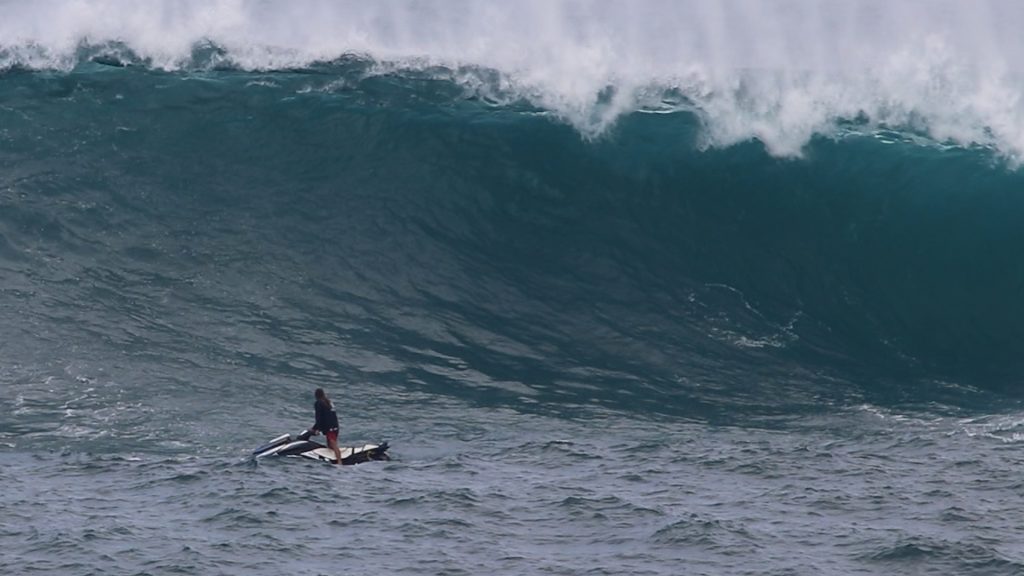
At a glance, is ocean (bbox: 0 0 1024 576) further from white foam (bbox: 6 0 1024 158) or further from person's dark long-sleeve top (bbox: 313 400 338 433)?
person's dark long-sleeve top (bbox: 313 400 338 433)

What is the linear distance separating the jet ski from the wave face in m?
2.85

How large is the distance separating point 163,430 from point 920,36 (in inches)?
750

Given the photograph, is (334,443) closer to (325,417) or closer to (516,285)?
(325,417)

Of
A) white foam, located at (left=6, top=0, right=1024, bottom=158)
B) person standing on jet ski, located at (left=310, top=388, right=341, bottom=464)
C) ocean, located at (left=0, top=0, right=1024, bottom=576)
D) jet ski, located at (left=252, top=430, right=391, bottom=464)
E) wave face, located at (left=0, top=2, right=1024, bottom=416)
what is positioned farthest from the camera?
white foam, located at (left=6, top=0, right=1024, bottom=158)


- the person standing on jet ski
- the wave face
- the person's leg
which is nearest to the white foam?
the wave face

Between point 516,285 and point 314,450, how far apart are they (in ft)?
22.0

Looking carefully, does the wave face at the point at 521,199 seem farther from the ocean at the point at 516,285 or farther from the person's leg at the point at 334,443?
the person's leg at the point at 334,443

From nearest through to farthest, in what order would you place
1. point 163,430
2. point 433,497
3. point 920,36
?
point 433,497 → point 163,430 → point 920,36

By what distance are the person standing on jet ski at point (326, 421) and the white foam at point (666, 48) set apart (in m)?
11.3

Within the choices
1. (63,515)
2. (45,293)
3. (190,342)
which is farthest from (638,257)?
(63,515)

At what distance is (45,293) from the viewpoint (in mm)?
30469

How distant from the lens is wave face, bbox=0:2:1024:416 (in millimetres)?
29406

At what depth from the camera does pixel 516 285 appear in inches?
1233

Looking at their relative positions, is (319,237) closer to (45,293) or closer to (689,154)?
(45,293)
